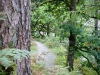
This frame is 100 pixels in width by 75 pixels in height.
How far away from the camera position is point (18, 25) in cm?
217

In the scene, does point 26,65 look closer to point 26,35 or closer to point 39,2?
point 26,35

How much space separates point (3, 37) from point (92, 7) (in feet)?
10.3

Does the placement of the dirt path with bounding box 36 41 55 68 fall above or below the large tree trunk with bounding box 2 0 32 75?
below

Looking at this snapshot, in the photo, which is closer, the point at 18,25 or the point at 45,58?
the point at 18,25

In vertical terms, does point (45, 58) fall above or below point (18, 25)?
below

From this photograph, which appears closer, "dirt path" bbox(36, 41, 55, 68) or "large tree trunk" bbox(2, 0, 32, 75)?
"large tree trunk" bbox(2, 0, 32, 75)

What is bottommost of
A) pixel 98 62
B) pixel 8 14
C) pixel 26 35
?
pixel 98 62

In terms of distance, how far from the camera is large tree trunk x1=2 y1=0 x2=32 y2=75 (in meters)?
2.06

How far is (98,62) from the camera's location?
599 centimetres

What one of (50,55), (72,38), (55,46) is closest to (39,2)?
(72,38)

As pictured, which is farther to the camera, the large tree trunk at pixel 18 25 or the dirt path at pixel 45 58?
the dirt path at pixel 45 58

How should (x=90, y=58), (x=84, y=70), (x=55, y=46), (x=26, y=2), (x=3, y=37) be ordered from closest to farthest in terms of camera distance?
(x=3, y=37), (x=26, y=2), (x=90, y=58), (x=84, y=70), (x=55, y=46)

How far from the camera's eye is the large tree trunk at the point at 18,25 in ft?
6.76

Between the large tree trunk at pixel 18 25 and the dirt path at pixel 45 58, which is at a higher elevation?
the large tree trunk at pixel 18 25
